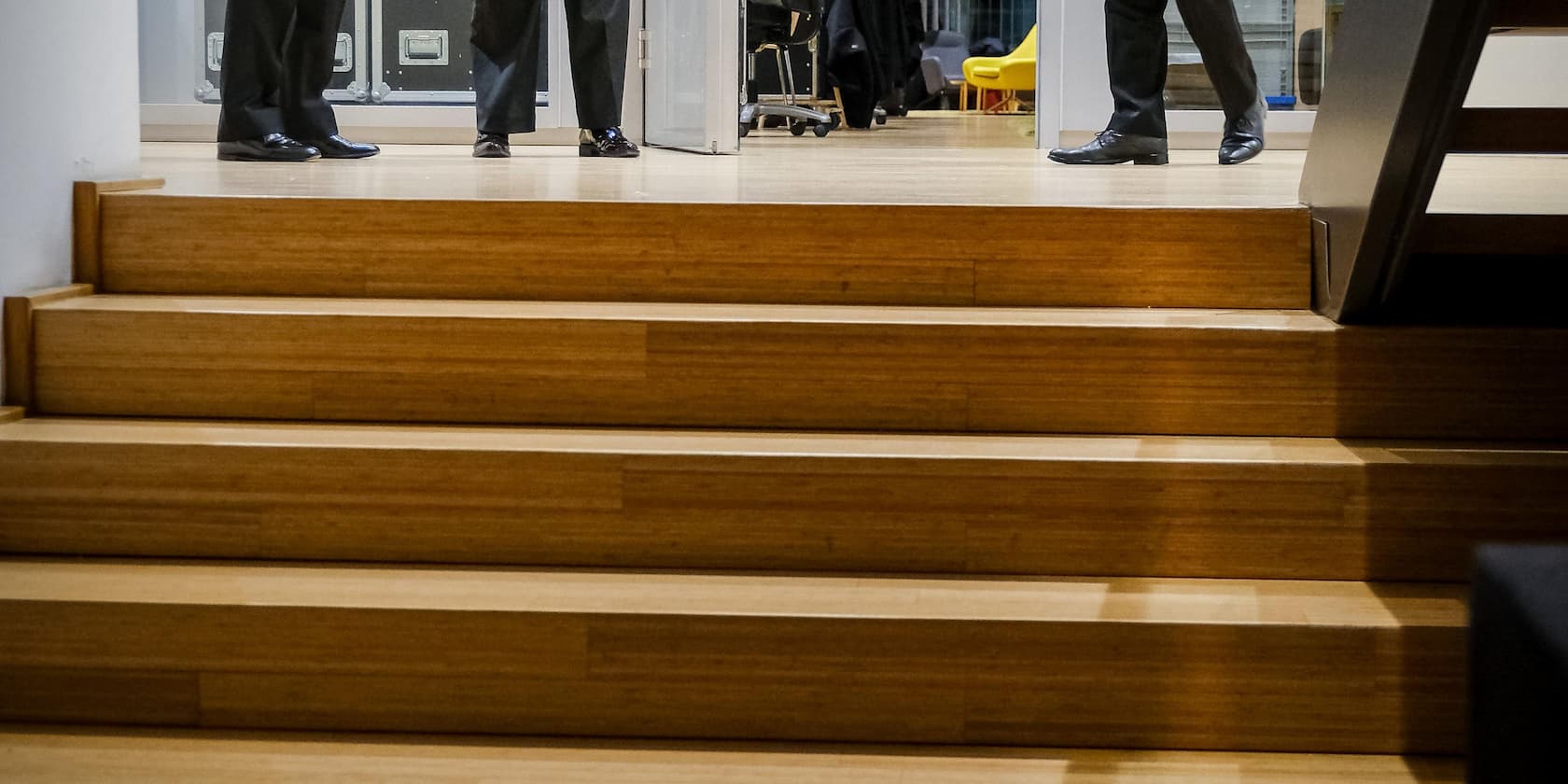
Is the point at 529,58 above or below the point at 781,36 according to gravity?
below

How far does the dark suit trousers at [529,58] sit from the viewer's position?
360 centimetres

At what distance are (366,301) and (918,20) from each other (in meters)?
8.35

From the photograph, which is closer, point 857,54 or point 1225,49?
point 1225,49

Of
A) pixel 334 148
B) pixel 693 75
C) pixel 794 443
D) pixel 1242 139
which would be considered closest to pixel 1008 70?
pixel 693 75

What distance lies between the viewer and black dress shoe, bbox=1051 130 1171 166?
324cm

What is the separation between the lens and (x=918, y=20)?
9805mm

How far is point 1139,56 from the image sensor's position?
10.3 feet

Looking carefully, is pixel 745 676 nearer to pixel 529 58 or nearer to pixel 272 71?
pixel 272 71

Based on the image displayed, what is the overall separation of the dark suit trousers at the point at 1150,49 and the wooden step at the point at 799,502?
5.30ft

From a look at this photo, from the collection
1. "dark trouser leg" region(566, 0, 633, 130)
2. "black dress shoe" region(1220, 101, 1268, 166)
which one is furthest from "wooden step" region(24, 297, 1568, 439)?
"dark trouser leg" region(566, 0, 633, 130)

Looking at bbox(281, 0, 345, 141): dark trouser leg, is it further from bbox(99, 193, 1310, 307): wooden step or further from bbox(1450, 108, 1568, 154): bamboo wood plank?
bbox(1450, 108, 1568, 154): bamboo wood plank

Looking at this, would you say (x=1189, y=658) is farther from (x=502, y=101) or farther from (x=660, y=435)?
(x=502, y=101)

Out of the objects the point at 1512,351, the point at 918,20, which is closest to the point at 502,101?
the point at 1512,351

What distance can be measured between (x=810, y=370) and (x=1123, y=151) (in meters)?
1.72
